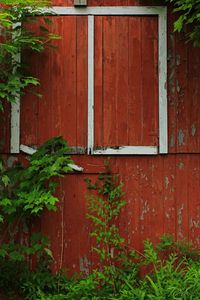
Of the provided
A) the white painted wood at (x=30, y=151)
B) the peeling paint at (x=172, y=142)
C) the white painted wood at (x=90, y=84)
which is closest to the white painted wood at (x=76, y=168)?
the white painted wood at (x=30, y=151)

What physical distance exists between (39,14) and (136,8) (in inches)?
45.5

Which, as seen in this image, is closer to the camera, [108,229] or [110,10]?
[108,229]

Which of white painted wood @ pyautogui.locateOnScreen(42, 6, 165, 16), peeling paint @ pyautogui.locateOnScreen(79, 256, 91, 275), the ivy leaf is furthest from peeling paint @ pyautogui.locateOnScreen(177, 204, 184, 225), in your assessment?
white painted wood @ pyautogui.locateOnScreen(42, 6, 165, 16)

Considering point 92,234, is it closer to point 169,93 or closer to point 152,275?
point 152,275

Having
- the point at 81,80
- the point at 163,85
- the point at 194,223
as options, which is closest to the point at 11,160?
the point at 81,80

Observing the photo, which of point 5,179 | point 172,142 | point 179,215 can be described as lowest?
point 179,215

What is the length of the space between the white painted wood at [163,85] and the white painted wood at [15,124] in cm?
168

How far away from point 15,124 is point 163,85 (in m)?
1.81

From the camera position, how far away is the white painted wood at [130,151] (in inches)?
227

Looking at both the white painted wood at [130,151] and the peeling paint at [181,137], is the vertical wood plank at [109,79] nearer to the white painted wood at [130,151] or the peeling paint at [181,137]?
the white painted wood at [130,151]

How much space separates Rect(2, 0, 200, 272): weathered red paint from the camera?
18.9 feet

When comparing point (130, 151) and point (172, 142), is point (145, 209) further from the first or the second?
point (172, 142)

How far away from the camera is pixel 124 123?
582 centimetres

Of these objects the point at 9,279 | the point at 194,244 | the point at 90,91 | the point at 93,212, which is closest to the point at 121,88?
the point at 90,91
